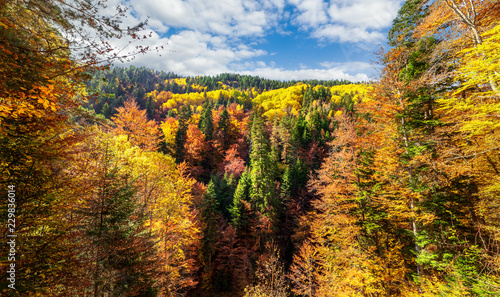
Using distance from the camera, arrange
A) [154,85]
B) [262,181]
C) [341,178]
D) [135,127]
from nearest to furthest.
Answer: [341,178]
[262,181]
[135,127]
[154,85]

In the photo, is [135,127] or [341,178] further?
[135,127]

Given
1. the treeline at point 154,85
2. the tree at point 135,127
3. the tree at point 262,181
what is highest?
the treeline at point 154,85

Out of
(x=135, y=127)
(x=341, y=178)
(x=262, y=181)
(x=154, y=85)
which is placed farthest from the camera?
(x=154, y=85)

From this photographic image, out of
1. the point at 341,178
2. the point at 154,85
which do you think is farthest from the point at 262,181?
the point at 154,85

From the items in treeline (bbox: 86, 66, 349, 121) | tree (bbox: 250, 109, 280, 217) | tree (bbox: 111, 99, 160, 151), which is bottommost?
tree (bbox: 250, 109, 280, 217)

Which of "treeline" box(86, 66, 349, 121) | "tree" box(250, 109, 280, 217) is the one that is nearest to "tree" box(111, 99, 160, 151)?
"tree" box(250, 109, 280, 217)

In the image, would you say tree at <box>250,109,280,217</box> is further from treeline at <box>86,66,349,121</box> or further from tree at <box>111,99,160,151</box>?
treeline at <box>86,66,349,121</box>

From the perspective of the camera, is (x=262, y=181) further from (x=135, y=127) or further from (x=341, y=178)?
(x=135, y=127)

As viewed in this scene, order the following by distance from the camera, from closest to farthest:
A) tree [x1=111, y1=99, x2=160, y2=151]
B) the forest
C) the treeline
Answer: the forest, tree [x1=111, y1=99, x2=160, y2=151], the treeline

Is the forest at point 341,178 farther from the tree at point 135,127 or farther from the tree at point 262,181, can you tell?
the tree at point 135,127

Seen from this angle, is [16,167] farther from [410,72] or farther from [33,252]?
[410,72]

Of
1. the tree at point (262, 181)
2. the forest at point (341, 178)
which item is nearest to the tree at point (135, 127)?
the forest at point (341, 178)

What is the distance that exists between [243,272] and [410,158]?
763 inches

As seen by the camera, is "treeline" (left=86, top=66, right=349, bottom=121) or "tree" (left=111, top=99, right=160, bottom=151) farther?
"treeline" (left=86, top=66, right=349, bottom=121)
